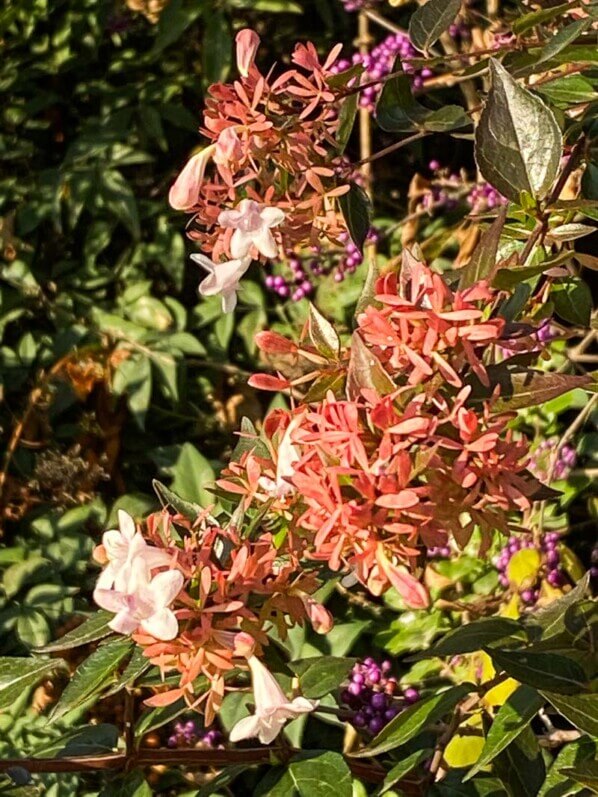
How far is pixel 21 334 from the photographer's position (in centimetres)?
181

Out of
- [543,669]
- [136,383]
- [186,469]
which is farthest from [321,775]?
[136,383]

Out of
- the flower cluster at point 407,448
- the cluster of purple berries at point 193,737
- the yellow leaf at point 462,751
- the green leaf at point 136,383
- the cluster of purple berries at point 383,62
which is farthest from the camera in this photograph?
the green leaf at point 136,383

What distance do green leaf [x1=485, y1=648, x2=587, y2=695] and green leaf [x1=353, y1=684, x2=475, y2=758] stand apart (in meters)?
0.08

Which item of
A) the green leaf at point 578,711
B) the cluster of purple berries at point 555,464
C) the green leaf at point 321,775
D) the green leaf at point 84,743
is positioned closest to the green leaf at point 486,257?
the green leaf at point 578,711

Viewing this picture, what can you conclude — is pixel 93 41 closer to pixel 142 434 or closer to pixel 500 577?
pixel 142 434

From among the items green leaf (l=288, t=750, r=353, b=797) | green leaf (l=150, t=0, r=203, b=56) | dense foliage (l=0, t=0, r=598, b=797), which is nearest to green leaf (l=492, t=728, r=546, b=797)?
dense foliage (l=0, t=0, r=598, b=797)

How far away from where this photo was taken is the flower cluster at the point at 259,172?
711 mm

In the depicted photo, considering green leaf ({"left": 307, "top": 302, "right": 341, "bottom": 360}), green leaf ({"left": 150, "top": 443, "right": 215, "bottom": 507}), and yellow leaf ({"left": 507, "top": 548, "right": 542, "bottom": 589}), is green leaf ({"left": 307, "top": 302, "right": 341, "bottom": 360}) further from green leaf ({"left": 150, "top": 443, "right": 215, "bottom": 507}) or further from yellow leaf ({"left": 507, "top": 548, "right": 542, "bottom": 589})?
green leaf ({"left": 150, "top": 443, "right": 215, "bottom": 507})

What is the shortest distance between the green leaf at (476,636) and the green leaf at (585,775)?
14 centimetres

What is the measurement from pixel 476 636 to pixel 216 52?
1.19 metres

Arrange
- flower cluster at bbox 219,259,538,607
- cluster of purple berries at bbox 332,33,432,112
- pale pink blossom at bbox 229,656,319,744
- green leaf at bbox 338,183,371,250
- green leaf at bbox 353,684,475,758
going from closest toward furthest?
flower cluster at bbox 219,259,538,607 < pale pink blossom at bbox 229,656,319,744 < green leaf at bbox 353,684,475,758 < green leaf at bbox 338,183,371,250 < cluster of purple berries at bbox 332,33,432,112

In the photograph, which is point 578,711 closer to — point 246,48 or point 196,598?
point 196,598

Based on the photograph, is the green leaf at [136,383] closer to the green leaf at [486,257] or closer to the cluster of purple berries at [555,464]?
the cluster of purple berries at [555,464]

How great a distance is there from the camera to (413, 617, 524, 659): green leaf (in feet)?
2.51
